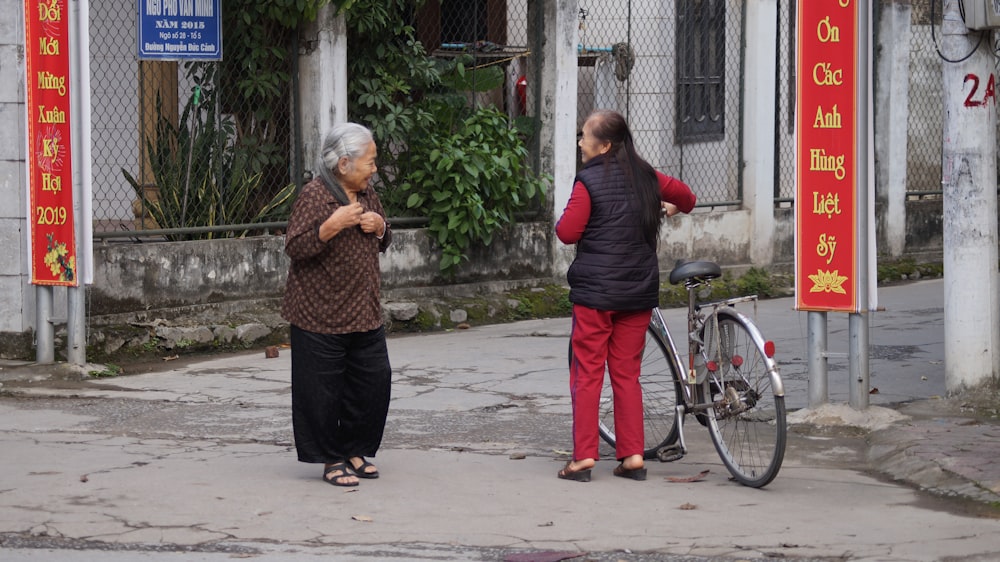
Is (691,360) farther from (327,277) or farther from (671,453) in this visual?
(327,277)

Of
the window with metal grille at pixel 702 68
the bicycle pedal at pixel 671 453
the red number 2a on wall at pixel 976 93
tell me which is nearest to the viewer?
the bicycle pedal at pixel 671 453

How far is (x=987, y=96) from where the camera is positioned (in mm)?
7527

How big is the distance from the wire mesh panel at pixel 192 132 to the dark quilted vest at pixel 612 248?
4936mm

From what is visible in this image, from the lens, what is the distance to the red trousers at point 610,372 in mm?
6273

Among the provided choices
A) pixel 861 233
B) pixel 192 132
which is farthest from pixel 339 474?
pixel 192 132

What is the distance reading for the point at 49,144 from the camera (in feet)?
29.3

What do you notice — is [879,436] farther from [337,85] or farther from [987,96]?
[337,85]

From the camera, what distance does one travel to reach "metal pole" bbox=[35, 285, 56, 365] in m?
9.05

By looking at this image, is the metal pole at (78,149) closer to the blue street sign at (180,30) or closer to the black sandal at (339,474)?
the blue street sign at (180,30)

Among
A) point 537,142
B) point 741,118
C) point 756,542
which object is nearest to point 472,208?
point 537,142

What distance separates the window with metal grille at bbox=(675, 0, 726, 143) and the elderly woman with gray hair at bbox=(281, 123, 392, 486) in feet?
26.7

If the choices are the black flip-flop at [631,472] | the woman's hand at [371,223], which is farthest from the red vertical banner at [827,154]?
the woman's hand at [371,223]

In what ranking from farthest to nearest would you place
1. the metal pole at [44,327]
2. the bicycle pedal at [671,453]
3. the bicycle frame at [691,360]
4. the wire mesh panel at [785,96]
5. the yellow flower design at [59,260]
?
the wire mesh panel at [785,96] < the metal pole at [44,327] < the yellow flower design at [59,260] < the bicycle pedal at [671,453] < the bicycle frame at [691,360]

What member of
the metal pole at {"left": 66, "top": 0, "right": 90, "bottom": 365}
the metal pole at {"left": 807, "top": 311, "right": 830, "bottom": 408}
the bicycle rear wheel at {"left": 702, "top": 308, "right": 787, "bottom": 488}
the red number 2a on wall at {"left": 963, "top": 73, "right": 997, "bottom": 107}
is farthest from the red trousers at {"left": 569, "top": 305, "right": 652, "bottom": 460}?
the metal pole at {"left": 66, "top": 0, "right": 90, "bottom": 365}
